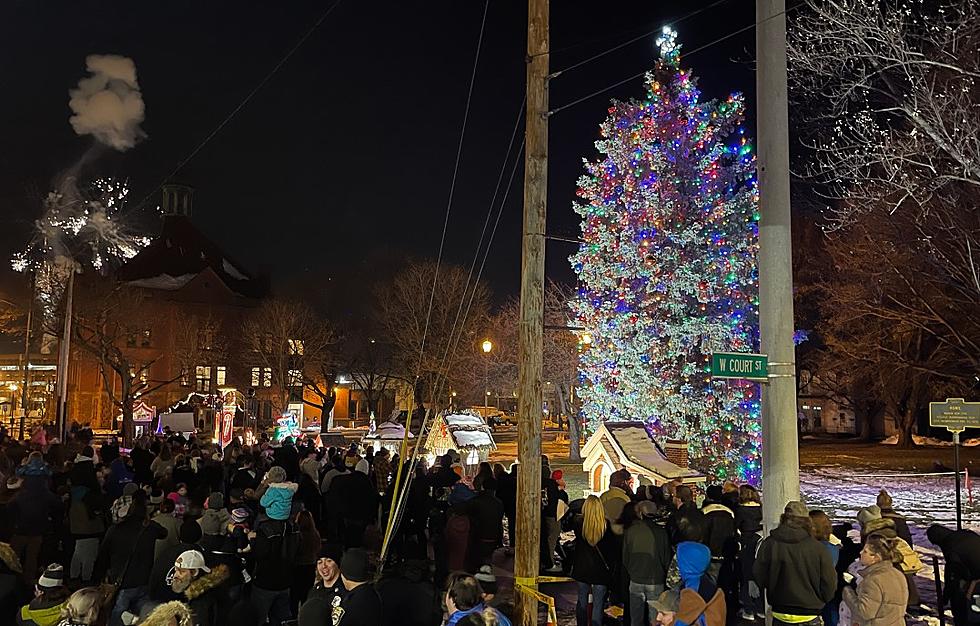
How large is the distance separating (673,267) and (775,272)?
15087mm

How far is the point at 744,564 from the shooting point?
30.9 feet

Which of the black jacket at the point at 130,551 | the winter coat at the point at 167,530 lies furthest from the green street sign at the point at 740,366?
the black jacket at the point at 130,551

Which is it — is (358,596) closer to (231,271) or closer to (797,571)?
(797,571)

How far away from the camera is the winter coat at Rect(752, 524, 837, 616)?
22.1 feet

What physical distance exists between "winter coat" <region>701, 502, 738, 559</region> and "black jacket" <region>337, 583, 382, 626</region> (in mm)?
4772

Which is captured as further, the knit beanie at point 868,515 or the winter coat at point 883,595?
the knit beanie at point 868,515

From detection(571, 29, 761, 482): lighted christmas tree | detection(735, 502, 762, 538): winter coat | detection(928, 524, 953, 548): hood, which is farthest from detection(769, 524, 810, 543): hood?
detection(571, 29, 761, 482): lighted christmas tree

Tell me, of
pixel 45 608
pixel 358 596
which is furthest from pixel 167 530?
pixel 358 596

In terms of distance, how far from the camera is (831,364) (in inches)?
1587

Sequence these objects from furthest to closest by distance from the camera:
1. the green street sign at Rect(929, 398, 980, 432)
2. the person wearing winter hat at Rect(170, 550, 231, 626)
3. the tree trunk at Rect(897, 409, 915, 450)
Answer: the tree trunk at Rect(897, 409, 915, 450), the green street sign at Rect(929, 398, 980, 432), the person wearing winter hat at Rect(170, 550, 231, 626)

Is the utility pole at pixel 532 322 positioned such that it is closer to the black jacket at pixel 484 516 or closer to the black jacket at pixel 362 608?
the black jacket at pixel 362 608

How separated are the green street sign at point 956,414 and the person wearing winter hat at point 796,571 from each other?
31.0ft

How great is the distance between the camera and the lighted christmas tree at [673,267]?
22031 mm

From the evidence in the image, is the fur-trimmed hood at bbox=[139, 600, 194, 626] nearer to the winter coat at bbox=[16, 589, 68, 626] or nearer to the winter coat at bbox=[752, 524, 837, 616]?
the winter coat at bbox=[16, 589, 68, 626]
